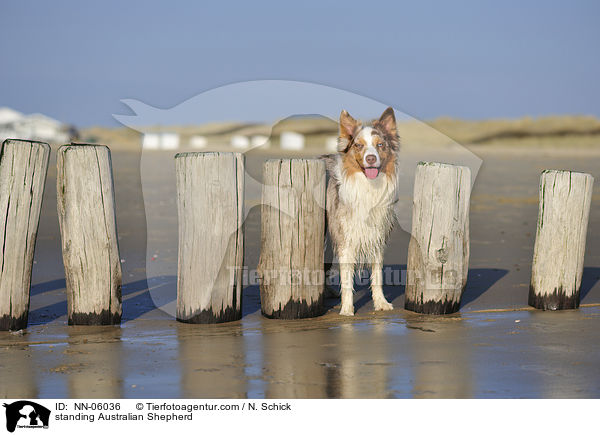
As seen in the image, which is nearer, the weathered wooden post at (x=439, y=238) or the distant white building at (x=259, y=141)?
the weathered wooden post at (x=439, y=238)

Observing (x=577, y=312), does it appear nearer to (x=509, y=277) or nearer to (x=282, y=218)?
(x=509, y=277)

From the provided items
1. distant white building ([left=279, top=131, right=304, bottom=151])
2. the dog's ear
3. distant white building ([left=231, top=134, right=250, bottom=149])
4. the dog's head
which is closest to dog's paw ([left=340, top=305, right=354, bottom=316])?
the dog's head

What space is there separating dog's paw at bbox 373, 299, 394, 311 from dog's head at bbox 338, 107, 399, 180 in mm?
1437

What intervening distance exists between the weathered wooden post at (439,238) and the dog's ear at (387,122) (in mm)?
485

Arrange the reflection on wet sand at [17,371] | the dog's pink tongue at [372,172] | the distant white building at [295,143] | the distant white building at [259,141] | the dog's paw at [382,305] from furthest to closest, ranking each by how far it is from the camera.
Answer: the distant white building at [295,143]
the distant white building at [259,141]
the dog's paw at [382,305]
the dog's pink tongue at [372,172]
the reflection on wet sand at [17,371]

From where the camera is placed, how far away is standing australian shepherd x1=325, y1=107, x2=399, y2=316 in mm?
8352

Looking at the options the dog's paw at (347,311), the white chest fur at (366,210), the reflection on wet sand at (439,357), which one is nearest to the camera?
the reflection on wet sand at (439,357)

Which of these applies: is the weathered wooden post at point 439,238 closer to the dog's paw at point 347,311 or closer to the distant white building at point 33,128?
the dog's paw at point 347,311

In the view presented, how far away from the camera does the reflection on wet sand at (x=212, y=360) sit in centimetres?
602

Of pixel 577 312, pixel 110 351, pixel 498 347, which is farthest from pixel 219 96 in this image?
pixel 577 312

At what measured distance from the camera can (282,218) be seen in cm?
836

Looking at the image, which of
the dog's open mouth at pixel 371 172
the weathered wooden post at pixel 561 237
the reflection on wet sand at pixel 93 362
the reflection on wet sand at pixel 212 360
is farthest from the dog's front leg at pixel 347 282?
the reflection on wet sand at pixel 93 362
